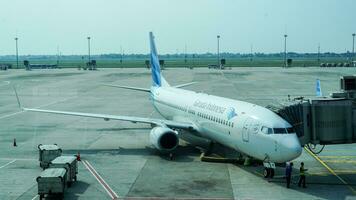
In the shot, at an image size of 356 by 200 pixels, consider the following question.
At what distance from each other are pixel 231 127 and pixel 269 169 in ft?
11.3

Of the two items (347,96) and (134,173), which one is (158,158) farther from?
(347,96)

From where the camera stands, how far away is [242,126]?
25.0 metres

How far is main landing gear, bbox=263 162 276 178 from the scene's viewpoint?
23750 millimetres

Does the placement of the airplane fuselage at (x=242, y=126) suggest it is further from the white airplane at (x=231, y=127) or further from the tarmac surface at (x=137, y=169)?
the tarmac surface at (x=137, y=169)

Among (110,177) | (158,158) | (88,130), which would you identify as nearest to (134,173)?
(110,177)

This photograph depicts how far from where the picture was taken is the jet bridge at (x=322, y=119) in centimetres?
2452

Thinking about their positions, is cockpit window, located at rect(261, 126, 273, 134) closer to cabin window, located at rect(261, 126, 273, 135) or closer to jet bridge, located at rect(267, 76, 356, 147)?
cabin window, located at rect(261, 126, 273, 135)

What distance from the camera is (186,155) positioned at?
30562 millimetres

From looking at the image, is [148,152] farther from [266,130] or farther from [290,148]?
[290,148]

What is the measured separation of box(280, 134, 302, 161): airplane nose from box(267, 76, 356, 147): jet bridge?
7.07 feet

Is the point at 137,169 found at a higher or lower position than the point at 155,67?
lower

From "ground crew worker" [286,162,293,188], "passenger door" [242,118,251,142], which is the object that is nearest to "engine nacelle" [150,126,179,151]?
"passenger door" [242,118,251,142]

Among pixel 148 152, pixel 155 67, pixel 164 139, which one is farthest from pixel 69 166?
pixel 155 67

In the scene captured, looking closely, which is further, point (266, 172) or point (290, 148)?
point (266, 172)
